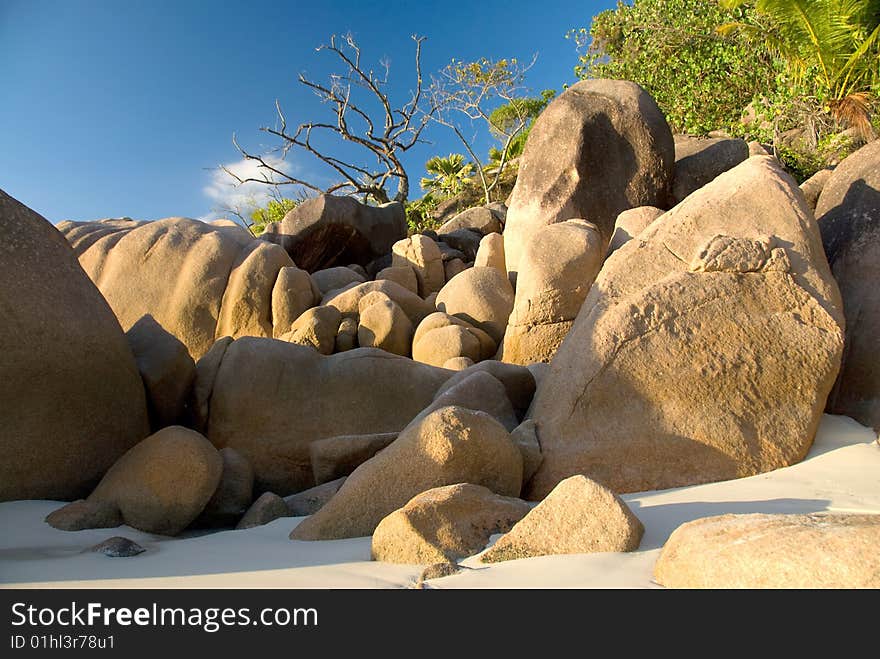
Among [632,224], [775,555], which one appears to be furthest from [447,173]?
[775,555]

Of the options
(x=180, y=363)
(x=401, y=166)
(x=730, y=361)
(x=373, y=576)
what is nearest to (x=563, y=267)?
(x=730, y=361)

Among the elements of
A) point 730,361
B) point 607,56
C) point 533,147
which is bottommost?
point 730,361

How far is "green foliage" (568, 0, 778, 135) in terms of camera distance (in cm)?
1661

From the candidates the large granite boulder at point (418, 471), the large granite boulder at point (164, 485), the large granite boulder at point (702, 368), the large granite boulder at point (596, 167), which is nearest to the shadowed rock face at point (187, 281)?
the large granite boulder at point (596, 167)

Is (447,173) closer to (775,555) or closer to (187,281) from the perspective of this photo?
(187,281)

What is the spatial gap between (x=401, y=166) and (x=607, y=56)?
600 cm

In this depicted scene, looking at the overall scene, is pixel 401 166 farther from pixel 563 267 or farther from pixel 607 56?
pixel 563 267

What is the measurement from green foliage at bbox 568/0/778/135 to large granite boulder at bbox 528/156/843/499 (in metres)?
13.0

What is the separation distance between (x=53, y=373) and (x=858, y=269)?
16.0 ft

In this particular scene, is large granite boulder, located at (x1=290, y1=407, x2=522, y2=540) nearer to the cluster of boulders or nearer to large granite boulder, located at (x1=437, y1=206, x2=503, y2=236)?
the cluster of boulders

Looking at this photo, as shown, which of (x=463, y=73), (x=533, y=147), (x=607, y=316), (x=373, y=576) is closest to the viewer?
(x=373, y=576)

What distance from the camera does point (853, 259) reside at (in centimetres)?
503

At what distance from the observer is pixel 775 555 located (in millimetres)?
2104

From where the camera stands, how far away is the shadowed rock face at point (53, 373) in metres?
4.48
